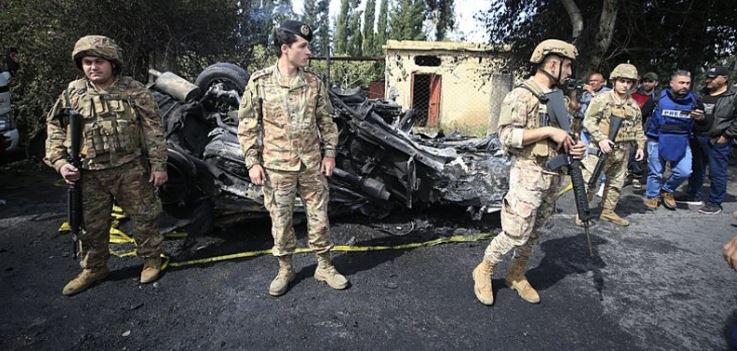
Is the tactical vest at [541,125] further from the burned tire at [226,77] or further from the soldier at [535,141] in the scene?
the burned tire at [226,77]

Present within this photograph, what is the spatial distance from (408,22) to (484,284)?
29.7 metres

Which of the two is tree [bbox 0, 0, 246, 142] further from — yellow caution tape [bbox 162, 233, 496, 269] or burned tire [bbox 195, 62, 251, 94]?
yellow caution tape [bbox 162, 233, 496, 269]

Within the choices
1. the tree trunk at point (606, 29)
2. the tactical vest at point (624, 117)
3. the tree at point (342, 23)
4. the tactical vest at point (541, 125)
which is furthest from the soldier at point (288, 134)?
the tree at point (342, 23)

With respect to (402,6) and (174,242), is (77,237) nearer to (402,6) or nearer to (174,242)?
(174,242)

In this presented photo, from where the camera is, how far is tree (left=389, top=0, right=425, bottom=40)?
1167 inches

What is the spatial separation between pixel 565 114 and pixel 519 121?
0.27 meters

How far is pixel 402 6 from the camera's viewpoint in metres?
30.6

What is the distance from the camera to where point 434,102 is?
1259 cm

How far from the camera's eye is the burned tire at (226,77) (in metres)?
4.51

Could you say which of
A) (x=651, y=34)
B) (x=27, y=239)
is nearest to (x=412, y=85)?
(x=651, y=34)

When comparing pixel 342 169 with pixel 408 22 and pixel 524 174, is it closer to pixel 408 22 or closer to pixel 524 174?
pixel 524 174

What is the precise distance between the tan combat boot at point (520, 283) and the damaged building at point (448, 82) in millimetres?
8982

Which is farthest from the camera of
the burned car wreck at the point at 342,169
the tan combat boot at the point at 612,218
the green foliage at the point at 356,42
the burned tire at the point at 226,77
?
the green foliage at the point at 356,42

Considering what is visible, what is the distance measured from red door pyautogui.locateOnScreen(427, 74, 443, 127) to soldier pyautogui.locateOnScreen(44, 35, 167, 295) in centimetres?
1045
